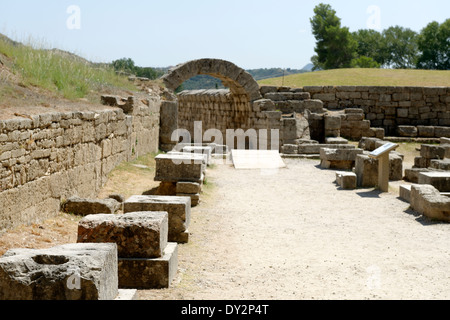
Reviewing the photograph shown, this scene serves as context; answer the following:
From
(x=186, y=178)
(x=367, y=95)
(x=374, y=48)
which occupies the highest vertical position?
(x=374, y=48)

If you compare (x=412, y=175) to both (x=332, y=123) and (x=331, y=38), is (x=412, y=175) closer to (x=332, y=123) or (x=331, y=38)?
(x=332, y=123)

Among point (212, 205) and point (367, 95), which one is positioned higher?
point (367, 95)

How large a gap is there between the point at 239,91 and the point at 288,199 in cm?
1125

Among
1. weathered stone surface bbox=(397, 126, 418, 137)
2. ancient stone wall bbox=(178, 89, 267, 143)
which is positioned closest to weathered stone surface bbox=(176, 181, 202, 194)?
ancient stone wall bbox=(178, 89, 267, 143)

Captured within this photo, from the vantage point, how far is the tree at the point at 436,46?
173 ft

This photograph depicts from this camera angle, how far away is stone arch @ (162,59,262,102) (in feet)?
64.7

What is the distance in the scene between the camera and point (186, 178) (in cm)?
1027

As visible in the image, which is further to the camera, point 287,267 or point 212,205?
point 212,205

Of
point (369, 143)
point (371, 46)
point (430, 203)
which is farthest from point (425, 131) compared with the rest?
point (371, 46)

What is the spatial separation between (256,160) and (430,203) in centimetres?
777

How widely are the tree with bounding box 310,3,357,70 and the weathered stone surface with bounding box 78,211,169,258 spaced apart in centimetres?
4813

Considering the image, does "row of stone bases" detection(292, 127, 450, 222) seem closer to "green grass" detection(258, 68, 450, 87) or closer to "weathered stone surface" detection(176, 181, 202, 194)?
"weathered stone surface" detection(176, 181, 202, 194)
